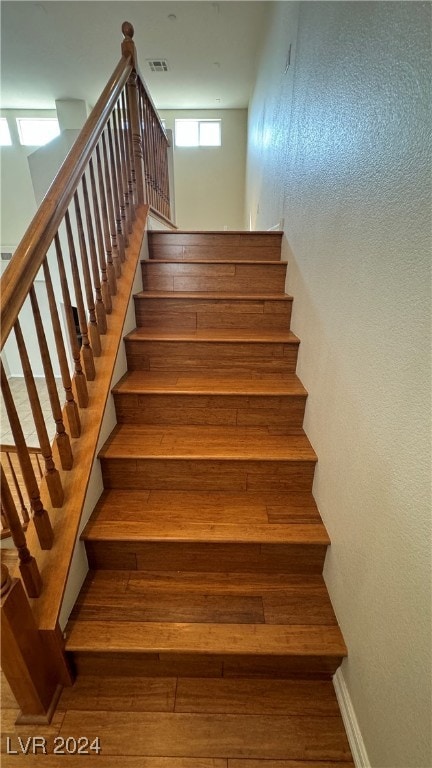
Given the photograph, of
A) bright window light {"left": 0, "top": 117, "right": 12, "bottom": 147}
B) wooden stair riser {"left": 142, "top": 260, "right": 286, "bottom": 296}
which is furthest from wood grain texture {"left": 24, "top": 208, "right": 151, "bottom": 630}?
bright window light {"left": 0, "top": 117, "right": 12, "bottom": 147}

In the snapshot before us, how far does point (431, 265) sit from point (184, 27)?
16.1ft

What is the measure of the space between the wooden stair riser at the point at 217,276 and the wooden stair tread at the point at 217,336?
0.37 metres

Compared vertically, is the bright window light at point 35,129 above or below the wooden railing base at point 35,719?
above

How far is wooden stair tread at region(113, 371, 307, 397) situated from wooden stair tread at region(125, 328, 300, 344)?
0.20 m

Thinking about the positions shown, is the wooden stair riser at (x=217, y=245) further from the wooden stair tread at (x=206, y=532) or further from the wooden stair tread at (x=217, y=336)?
the wooden stair tread at (x=206, y=532)

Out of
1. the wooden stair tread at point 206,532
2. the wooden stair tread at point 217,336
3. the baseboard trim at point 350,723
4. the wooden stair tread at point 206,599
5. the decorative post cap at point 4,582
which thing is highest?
the wooden stair tread at point 217,336

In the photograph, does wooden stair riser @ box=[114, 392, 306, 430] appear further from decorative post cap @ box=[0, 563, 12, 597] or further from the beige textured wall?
the beige textured wall

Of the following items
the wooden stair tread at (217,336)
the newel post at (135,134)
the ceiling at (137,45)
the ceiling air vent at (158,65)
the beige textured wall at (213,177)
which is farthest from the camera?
the beige textured wall at (213,177)

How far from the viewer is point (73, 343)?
1.28 metres

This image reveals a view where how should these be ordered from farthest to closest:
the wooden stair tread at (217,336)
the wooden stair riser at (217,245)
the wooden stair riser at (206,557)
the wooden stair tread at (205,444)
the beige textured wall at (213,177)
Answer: the beige textured wall at (213,177)
the wooden stair riser at (217,245)
the wooden stair tread at (217,336)
the wooden stair tread at (205,444)
the wooden stair riser at (206,557)

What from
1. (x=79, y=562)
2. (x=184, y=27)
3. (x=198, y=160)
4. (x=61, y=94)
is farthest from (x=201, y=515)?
(x=61, y=94)

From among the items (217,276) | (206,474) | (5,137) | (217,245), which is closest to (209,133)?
(5,137)

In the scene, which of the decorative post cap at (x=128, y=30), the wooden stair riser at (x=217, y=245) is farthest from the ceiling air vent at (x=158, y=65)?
the wooden stair riser at (x=217, y=245)

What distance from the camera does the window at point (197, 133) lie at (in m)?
5.74
